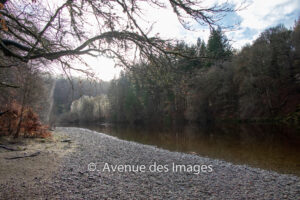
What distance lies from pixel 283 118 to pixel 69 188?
28.1 meters

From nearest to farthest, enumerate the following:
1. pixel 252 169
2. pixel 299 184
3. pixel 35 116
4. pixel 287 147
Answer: pixel 299 184 → pixel 252 169 → pixel 287 147 → pixel 35 116

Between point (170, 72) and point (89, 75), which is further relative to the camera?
point (89, 75)

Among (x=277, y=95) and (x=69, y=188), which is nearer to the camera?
(x=69, y=188)

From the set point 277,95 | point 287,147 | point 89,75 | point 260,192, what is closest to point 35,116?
point 89,75

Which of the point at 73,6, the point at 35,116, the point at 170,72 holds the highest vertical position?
the point at 73,6

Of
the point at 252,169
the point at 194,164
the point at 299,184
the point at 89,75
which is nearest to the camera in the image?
the point at 89,75

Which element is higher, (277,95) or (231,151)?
(277,95)

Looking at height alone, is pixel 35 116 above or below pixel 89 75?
below

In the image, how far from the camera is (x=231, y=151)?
11648 mm

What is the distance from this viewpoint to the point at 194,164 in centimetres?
843

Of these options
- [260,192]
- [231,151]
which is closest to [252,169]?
[260,192]

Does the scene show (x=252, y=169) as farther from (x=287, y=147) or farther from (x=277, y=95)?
(x=277, y=95)

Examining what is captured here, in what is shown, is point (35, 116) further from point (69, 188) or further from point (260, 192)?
point (260, 192)

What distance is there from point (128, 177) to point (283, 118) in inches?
1033
